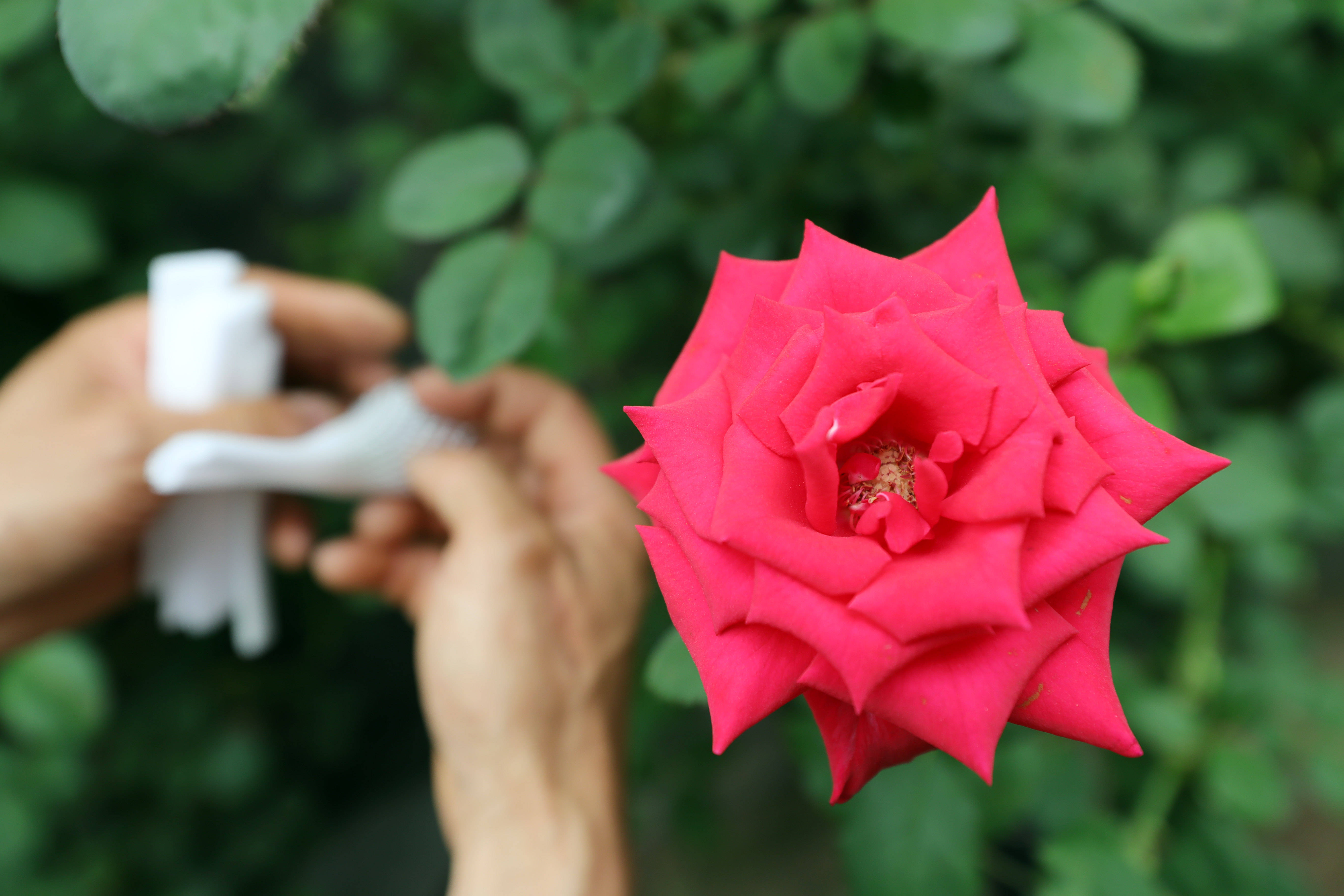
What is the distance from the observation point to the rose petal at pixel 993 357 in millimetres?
351

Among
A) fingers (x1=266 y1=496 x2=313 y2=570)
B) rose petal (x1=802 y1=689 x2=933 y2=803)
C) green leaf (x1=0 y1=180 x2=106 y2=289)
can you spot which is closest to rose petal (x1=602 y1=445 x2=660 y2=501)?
rose petal (x1=802 y1=689 x2=933 y2=803)

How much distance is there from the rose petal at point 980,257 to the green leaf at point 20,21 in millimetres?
705

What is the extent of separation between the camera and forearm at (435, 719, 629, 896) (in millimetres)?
614

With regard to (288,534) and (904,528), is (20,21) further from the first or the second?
(904,528)

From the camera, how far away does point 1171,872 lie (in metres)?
0.79

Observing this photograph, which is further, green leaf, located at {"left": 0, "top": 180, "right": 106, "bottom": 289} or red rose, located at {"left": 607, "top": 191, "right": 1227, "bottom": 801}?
green leaf, located at {"left": 0, "top": 180, "right": 106, "bottom": 289}

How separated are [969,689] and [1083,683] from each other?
0.19ft

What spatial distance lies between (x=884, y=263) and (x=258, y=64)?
12.4 inches

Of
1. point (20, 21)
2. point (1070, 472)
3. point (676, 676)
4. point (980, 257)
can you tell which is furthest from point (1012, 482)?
point (20, 21)

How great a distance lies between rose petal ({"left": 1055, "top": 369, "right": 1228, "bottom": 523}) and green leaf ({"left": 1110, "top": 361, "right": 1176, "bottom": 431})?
0.58 feet

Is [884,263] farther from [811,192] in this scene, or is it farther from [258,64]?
[811,192]

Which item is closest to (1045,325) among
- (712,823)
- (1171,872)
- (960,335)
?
(960,335)

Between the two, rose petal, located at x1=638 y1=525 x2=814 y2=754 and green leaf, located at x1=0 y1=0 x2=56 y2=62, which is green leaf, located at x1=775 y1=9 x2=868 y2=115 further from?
green leaf, located at x1=0 y1=0 x2=56 y2=62

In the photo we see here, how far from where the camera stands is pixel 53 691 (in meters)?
0.85
